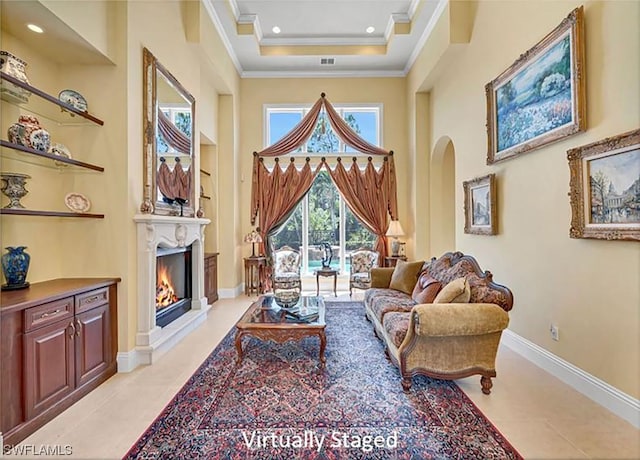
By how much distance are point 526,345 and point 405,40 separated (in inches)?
202

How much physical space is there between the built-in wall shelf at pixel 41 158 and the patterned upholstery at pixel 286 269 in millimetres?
3679

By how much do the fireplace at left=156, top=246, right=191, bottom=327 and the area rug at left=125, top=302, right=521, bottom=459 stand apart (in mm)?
1015

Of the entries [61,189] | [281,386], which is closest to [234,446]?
[281,386]

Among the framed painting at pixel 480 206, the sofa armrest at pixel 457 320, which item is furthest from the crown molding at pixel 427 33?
the sofa armrest at pixel 457 320

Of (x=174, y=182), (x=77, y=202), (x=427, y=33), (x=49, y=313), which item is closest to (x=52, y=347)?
(x=49, y=313)

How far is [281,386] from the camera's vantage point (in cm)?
282

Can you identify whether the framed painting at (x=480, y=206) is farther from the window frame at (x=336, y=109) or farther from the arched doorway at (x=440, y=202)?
the window frame at (x=336, y=109)

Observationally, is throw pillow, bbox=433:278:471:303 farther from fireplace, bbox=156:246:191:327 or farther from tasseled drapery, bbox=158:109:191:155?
tasseled drapery, bbox=158:109:191:155

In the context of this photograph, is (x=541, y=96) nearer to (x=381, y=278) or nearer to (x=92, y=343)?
(x=381, y=278)

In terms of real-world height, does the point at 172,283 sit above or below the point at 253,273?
above

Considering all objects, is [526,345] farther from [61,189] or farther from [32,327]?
[61,189]

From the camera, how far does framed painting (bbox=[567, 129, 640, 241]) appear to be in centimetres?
225

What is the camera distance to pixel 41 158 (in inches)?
109

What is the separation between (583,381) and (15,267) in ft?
15.0
